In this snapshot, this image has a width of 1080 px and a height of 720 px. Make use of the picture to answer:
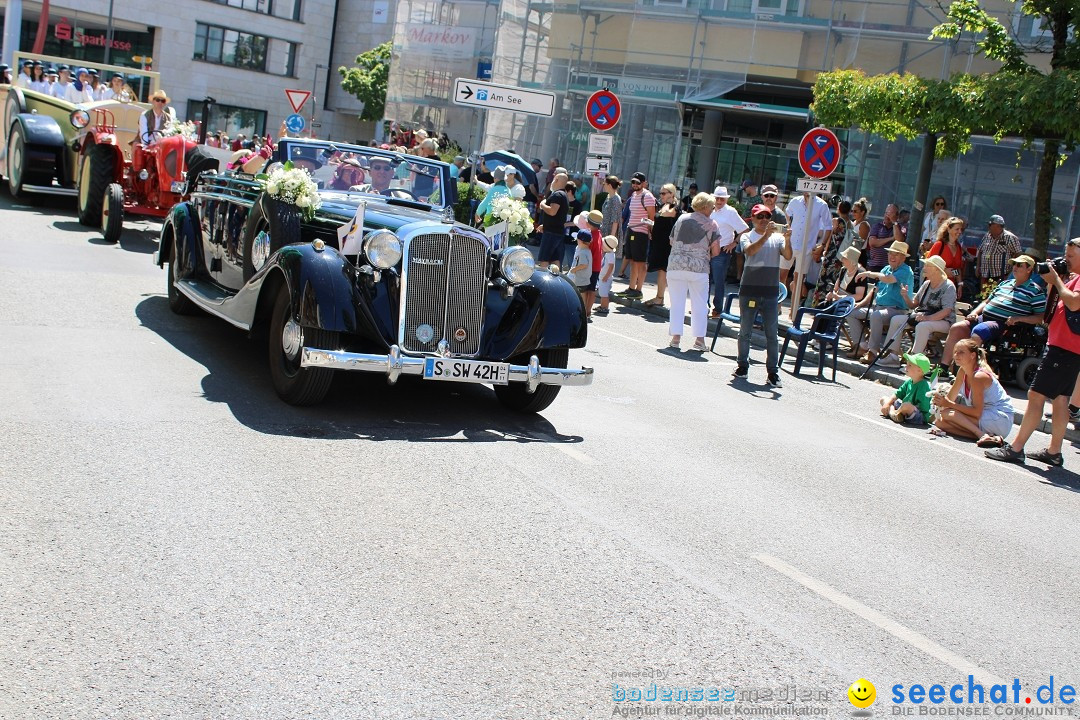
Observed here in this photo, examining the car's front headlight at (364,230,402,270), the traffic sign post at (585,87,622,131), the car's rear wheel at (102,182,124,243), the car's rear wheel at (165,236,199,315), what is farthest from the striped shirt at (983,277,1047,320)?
the car's rear wheel at (102,182,124,243)

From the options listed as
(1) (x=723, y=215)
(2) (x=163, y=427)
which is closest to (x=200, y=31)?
(1) (x=723, y=215)

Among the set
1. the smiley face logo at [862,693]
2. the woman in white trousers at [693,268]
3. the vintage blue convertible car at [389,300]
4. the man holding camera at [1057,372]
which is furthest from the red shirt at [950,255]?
the smiley face logo at [862,693]

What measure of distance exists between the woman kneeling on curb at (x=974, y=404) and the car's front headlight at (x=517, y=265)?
433 cm

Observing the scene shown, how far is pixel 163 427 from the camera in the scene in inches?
285

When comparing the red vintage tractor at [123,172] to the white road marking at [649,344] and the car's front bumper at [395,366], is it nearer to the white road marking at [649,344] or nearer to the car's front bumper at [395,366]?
the white road marking at [649,344]

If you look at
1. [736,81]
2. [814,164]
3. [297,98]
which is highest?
[736,81]

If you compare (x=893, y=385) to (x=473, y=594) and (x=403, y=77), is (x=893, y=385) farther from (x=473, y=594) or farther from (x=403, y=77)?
(x=403, y=77)

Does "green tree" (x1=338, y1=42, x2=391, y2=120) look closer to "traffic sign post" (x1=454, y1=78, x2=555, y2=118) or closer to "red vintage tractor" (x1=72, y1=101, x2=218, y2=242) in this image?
"traffic sign post" (x1=454, y1=78, x2=555, y2=118)

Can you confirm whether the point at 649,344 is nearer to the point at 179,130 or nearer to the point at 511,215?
the point at 511,215

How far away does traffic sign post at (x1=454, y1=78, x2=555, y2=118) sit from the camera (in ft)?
62.2

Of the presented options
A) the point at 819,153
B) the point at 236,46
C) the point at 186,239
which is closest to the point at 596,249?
the point at 819,153

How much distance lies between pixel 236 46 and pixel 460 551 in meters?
60.0

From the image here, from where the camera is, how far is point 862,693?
448cm

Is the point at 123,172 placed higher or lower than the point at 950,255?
lower
